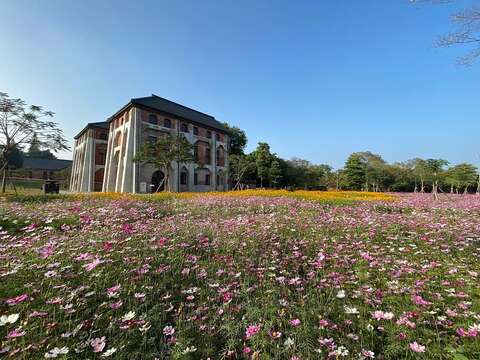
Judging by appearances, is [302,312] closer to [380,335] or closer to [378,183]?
[380,335]

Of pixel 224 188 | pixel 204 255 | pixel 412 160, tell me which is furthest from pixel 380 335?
pixel 412 160

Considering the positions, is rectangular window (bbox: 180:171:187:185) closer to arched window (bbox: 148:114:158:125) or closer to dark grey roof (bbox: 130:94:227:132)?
arched window (bbox: 148:114:158:125)

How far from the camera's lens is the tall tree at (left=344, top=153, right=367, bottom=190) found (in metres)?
52.0

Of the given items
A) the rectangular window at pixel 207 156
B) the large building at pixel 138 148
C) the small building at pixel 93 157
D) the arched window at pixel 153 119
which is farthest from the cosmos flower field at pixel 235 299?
the small building at pixel 93 157

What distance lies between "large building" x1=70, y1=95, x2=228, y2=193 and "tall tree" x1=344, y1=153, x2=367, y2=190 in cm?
2853

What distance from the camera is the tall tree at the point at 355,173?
52.0m

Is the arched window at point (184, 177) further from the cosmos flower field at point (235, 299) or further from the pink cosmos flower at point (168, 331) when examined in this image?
the pink cosmos flower at point (168, 331)

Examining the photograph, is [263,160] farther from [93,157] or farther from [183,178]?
[93,157]

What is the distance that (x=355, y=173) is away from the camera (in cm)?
5206

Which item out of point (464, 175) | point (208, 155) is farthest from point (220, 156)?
point (464, 175)

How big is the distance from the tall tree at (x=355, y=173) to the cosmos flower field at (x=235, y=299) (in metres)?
51.9

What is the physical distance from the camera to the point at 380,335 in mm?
2176

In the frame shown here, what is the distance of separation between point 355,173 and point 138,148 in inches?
1738

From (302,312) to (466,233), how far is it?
456 cm
